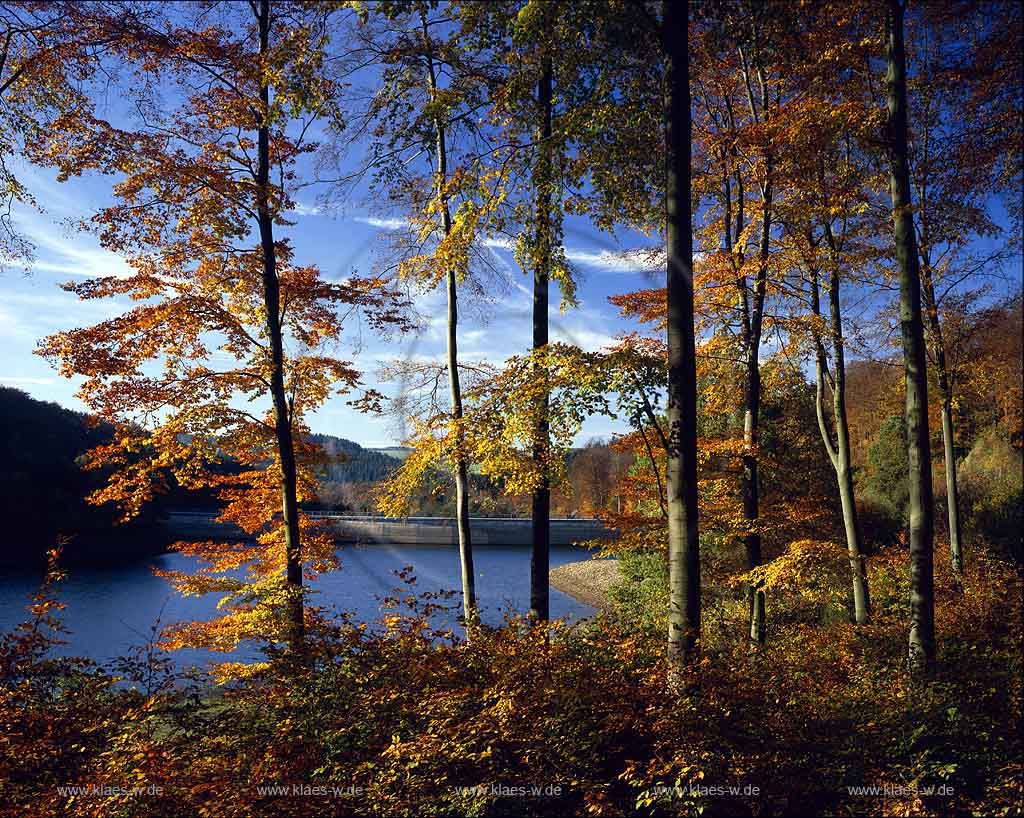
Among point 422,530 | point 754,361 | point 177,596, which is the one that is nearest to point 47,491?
point 177,596

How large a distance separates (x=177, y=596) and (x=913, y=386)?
2599cm

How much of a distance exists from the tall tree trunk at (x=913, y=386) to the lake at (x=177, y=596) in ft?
18.9

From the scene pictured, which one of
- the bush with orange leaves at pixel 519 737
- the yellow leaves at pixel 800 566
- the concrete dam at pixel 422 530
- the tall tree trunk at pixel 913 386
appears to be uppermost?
the tall tree trunk at pixel 913 386

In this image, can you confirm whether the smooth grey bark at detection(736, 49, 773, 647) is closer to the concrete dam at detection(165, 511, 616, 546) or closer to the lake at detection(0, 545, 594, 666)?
the lake at detection(0, 545, 594, 666)

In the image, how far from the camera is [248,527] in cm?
1236

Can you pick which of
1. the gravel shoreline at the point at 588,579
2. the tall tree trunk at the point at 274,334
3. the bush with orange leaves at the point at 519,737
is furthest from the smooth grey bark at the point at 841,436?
the gravel shoreline at the point at 588,579

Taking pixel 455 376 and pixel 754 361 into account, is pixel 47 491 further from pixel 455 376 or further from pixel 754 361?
pixel 754 361

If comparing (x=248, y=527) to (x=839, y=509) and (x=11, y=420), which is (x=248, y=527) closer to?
(x=839, y=509)

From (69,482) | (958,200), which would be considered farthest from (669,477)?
(69,482)

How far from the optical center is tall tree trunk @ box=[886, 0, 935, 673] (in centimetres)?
710

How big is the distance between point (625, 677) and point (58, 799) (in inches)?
189

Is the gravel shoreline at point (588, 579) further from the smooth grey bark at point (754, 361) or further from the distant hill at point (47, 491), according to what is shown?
the distant hill at point (47, 491)

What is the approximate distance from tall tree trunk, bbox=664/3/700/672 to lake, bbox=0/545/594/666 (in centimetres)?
473

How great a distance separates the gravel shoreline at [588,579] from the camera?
30.1 m
